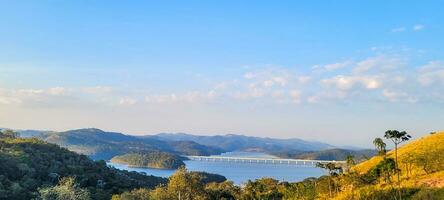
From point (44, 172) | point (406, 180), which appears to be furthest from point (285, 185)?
point (44, 172)

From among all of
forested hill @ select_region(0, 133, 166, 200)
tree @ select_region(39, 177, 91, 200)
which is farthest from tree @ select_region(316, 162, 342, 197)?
forested hill @ select_region(0, 133, 166, 200)

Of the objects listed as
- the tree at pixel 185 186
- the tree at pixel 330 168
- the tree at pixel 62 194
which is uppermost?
the tree at pixel 330 168

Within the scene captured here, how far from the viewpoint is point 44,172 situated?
123 meters

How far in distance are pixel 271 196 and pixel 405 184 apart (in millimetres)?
35917

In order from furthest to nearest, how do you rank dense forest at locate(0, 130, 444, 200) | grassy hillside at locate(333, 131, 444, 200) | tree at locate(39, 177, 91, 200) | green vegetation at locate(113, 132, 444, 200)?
tree at locate(39, 177, 91, 200) < dense forest at locate(0, 130, 444, 200) < green vegetation at locate(113, 132, 444, 200) < grassy hillside at locate(333, 131, 444, 200)

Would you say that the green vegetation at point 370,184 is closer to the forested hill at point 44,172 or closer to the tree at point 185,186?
the tree at point 185,186

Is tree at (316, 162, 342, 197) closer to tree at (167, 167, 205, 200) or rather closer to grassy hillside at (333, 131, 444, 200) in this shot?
grassy hillside at (333, 131, 444, 200)

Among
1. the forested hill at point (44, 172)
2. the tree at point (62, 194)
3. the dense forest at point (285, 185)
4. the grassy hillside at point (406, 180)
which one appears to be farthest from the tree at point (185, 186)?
the forested hill at point (44, 172)

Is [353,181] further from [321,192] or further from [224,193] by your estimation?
[224,193]

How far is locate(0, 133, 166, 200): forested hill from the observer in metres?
99.9

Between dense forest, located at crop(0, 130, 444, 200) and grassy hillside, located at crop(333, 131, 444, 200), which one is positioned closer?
grassy hillside, located at crop(333, 131, 444, 200)

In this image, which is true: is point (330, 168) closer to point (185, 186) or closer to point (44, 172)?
point (185, 186)

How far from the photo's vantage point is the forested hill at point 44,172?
328 ft

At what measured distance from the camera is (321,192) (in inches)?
2594
